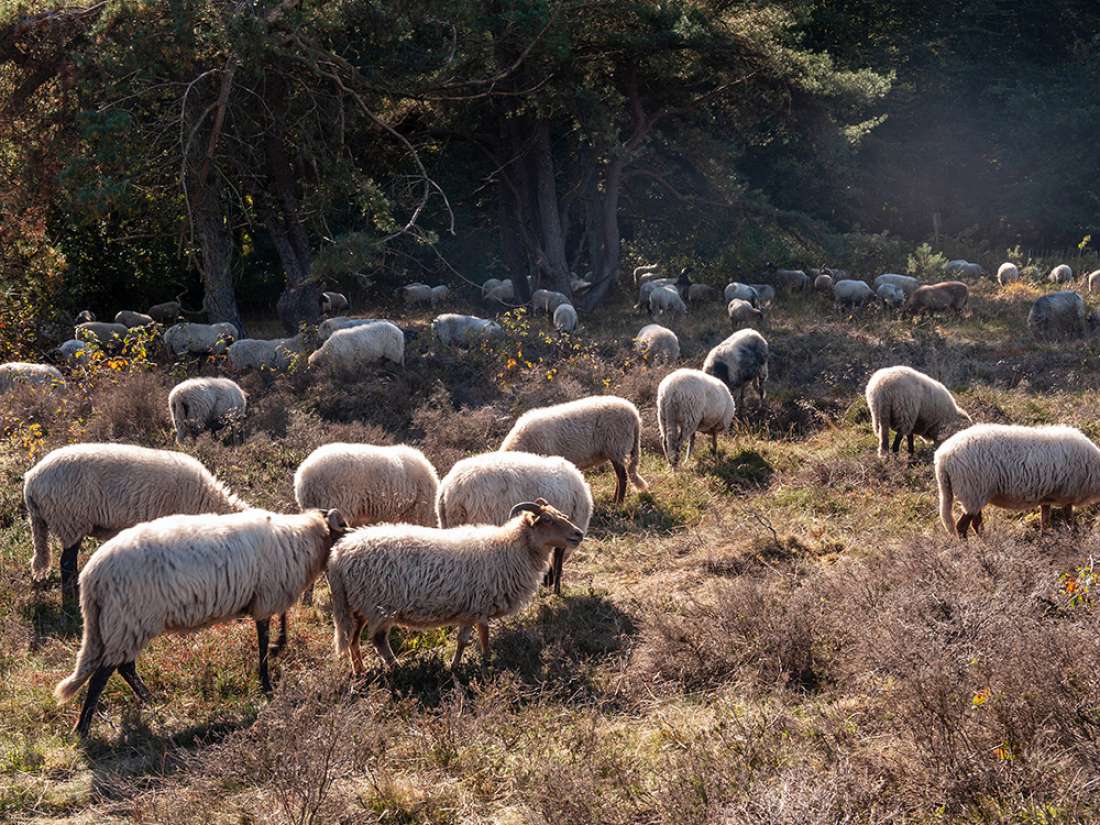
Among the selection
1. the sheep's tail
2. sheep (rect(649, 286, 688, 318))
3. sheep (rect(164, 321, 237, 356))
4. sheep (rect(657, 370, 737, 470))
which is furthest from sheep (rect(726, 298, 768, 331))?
the sheep's tail

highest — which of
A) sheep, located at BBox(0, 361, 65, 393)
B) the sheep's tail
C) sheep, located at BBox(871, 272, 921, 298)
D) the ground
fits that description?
sheep, located at BBox(0, 361, 65, 393)

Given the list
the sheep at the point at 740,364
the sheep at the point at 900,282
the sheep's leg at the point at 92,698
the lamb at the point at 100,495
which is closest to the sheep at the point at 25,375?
the lamb at the point at 100,495

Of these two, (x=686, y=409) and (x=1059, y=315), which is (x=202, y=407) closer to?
(x=686, y=409)

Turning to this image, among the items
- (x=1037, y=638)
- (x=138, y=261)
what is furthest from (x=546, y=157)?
(x=1037, y=638)

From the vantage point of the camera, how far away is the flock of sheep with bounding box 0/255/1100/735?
6.26m

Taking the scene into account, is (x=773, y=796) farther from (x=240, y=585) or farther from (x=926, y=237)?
(x=926, y=237)

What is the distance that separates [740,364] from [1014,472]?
5.55m

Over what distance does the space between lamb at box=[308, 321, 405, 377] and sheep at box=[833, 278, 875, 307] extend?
33.8 feet

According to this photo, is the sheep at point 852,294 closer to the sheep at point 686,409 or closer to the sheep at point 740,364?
the sheep at point 740,364

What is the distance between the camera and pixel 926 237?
109 ft

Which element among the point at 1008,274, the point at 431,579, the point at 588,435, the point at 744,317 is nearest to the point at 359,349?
the point at 588,435

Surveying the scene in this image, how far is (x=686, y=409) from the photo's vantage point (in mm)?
11570

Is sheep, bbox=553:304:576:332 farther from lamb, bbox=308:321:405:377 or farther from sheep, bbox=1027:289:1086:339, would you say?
sheep, bbox=1027:289:1086:339

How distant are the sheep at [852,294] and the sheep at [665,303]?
11.1ft
